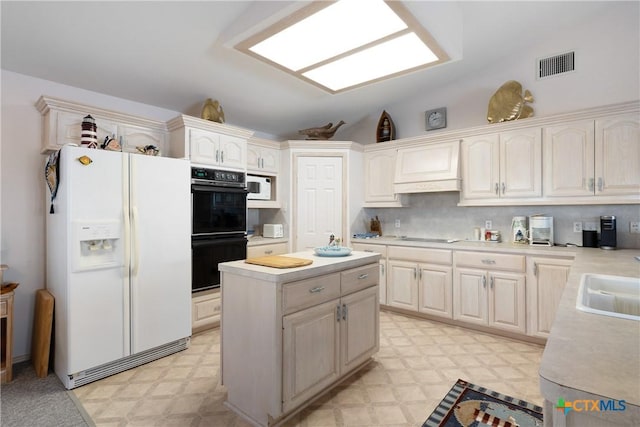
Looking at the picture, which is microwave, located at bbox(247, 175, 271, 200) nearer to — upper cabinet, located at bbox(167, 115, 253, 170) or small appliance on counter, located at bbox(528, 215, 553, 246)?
upper cabinet, located at bbox(167, 115, 253, 170)

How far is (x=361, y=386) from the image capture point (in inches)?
89.7

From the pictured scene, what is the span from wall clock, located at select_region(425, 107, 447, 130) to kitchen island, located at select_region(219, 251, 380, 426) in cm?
269

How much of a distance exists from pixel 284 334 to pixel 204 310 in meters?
1.79

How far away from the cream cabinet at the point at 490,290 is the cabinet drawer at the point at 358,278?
1.38 metres

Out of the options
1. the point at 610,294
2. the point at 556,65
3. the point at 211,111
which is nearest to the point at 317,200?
the point at 211,111

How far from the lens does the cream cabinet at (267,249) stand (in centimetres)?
375

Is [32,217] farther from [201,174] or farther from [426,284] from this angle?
[426,284]

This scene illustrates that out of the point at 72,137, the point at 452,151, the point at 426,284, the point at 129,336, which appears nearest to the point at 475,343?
the point at 426,284

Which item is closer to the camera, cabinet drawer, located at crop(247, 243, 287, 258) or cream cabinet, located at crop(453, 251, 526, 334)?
cream cabinet, located at crop(453, 251, 526, 334)

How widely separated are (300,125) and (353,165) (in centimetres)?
104

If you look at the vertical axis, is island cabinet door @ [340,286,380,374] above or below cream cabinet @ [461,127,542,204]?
below

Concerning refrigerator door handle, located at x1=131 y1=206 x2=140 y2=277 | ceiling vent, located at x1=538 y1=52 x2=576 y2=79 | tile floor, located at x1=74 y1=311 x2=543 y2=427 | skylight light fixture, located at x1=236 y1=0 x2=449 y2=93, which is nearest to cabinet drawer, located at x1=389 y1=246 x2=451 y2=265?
tile floor, located at x1=74 y1=311 x2=543 y2=427

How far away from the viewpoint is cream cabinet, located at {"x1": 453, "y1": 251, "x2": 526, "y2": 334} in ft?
10.1

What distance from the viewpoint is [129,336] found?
8.26ft
